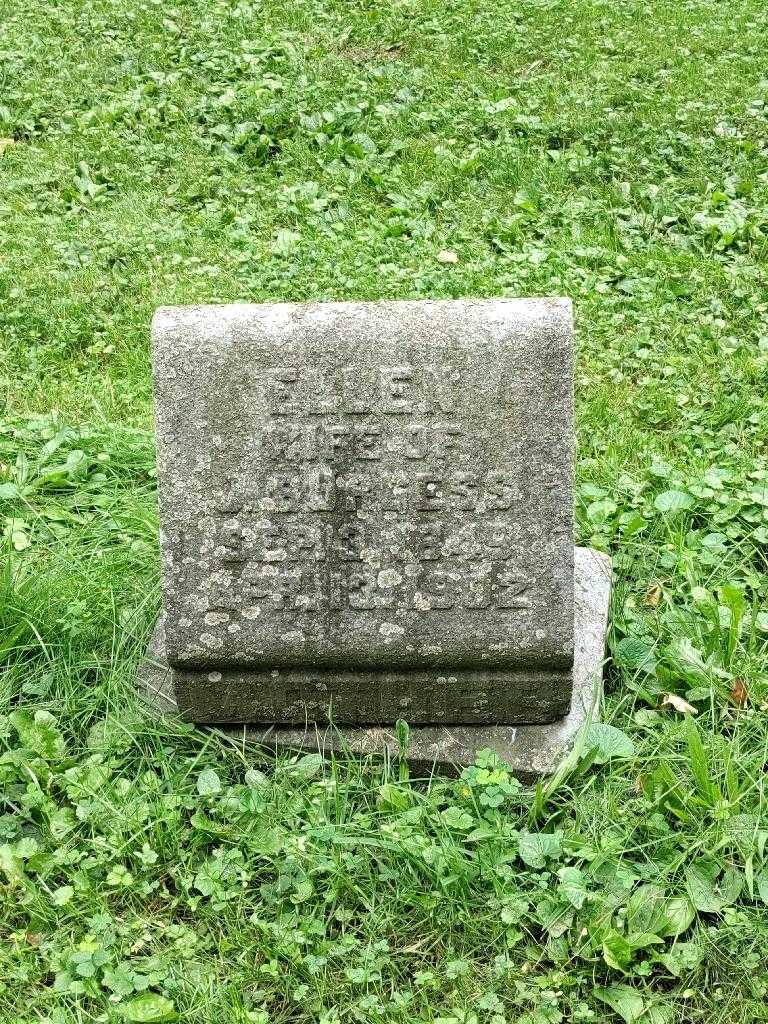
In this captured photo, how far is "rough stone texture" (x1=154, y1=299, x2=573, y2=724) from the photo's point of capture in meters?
2.75

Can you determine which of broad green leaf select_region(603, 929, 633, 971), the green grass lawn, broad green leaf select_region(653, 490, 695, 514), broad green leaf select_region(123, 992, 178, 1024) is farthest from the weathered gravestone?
broad green leaf select_region(653, 490, 695, 514)

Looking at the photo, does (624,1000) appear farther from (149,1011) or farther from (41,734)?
(41,734)

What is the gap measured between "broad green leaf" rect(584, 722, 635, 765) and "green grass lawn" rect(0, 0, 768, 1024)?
0.01m

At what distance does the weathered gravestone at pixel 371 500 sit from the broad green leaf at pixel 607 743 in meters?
0.13

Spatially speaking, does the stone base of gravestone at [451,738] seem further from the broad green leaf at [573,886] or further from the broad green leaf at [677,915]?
the broad green leaf at [677,915]

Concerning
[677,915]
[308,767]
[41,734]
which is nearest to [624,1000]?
[677,915]

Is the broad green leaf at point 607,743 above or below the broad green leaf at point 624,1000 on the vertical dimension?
above

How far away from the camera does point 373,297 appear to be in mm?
5281

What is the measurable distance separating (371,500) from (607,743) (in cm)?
83

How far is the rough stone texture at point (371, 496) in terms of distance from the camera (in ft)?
9.03

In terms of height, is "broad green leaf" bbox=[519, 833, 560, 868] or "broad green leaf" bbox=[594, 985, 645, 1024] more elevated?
"broad green leaf" bbox=[519, 833, 560, 868]

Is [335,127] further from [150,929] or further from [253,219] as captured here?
[150,929]

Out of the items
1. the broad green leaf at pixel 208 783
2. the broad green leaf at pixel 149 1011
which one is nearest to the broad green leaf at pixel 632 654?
the broad green leaf at pixel 208 783

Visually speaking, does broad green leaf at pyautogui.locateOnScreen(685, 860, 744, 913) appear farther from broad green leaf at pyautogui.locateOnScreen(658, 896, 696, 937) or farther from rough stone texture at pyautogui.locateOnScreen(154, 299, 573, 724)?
rough stone texture at pyautogui.locateOnScreen(154, 299, 573, 724)
